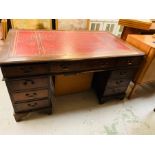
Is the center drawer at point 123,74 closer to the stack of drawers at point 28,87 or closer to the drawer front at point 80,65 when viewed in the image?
the drawer front at point 80,65

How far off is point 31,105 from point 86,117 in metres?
0.61

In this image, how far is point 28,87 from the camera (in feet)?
3.85

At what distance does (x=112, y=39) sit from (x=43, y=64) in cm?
93

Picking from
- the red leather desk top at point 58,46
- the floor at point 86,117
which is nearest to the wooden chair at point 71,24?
the red leather desk top at point 58,46

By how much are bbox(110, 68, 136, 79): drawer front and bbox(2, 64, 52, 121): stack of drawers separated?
689 millimetres

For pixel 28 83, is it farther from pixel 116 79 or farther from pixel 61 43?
pixel 116 79

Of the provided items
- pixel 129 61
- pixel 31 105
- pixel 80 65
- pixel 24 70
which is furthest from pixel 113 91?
pixel 24 70

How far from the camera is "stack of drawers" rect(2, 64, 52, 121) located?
1.04 metres

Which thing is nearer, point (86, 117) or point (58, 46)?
point (58, 46)

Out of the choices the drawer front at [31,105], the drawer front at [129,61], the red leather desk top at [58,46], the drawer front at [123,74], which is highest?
the red leather desk top at [58,46]

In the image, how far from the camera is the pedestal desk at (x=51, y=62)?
1.05m

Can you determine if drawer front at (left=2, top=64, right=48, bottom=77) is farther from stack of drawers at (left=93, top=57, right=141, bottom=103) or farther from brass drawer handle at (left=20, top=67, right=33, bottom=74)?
stack of drawers at (left=93, top=57, right=141, bottom=103)

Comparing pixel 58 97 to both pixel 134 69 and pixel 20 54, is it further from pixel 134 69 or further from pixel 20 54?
pixel 134 69
